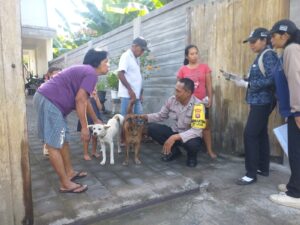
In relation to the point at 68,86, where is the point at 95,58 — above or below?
above

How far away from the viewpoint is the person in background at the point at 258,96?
3311 millimetres

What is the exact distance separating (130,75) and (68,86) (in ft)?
6.57

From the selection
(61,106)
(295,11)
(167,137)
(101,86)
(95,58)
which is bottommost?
(167,137)

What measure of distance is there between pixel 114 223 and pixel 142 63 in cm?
439

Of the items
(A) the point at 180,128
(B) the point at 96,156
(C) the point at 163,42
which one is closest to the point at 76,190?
(B) the point at 96,156

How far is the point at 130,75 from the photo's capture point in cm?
508

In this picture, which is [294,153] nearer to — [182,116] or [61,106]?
[182,116]

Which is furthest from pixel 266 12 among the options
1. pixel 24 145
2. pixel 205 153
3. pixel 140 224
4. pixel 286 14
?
pixel 24 145

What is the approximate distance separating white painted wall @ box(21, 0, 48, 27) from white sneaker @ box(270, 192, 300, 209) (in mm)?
17294

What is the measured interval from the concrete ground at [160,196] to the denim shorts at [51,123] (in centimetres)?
61

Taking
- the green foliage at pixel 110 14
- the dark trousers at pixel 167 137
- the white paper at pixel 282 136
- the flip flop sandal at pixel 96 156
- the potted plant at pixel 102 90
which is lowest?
the flip flop sandal at pixel 96 156

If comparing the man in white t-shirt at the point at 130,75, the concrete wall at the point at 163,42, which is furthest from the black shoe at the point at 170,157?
the concrete wall at the point at 163,42

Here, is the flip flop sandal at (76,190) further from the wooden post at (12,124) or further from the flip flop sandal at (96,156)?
the flip flop sandal at (96,156)

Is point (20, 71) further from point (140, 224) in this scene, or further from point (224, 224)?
point (224, 224)
